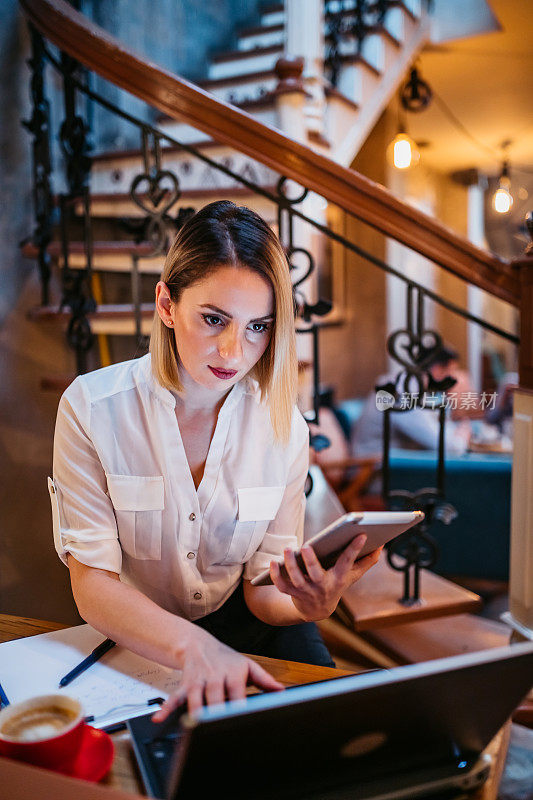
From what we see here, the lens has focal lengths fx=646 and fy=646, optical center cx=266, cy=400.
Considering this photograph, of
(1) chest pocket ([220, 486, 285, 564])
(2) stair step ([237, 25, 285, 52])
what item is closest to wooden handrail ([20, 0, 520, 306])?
(1) chest pocket ([220, 486, 285, 564])

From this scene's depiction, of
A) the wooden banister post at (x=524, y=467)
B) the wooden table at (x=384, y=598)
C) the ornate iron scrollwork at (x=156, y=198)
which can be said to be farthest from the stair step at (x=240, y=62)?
the wooden table at (x=384, y=598)

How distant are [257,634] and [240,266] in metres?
0.73

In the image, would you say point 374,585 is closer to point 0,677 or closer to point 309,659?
point 309,659

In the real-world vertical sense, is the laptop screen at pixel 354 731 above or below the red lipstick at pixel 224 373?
below

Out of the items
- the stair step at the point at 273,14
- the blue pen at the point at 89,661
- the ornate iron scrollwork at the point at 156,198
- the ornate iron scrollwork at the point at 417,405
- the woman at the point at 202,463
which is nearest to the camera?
the blue pen at the point at 89,661

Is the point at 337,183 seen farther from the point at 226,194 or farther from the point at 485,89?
the point at 485,89

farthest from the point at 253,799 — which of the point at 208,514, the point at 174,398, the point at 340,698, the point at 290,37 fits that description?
the point at 290,37

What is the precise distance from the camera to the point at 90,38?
5.73 ft

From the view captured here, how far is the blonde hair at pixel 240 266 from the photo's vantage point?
1.12 metres

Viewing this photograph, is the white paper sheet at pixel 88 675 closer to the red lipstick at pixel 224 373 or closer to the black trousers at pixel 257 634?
the black trousers at pixel 257 634

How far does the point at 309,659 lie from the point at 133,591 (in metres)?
0.42

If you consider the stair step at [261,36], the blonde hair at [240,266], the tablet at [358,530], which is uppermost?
the stair step at [261,36]

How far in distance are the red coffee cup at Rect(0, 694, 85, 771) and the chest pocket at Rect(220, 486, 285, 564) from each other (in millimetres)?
578

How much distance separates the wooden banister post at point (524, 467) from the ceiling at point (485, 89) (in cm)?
286
